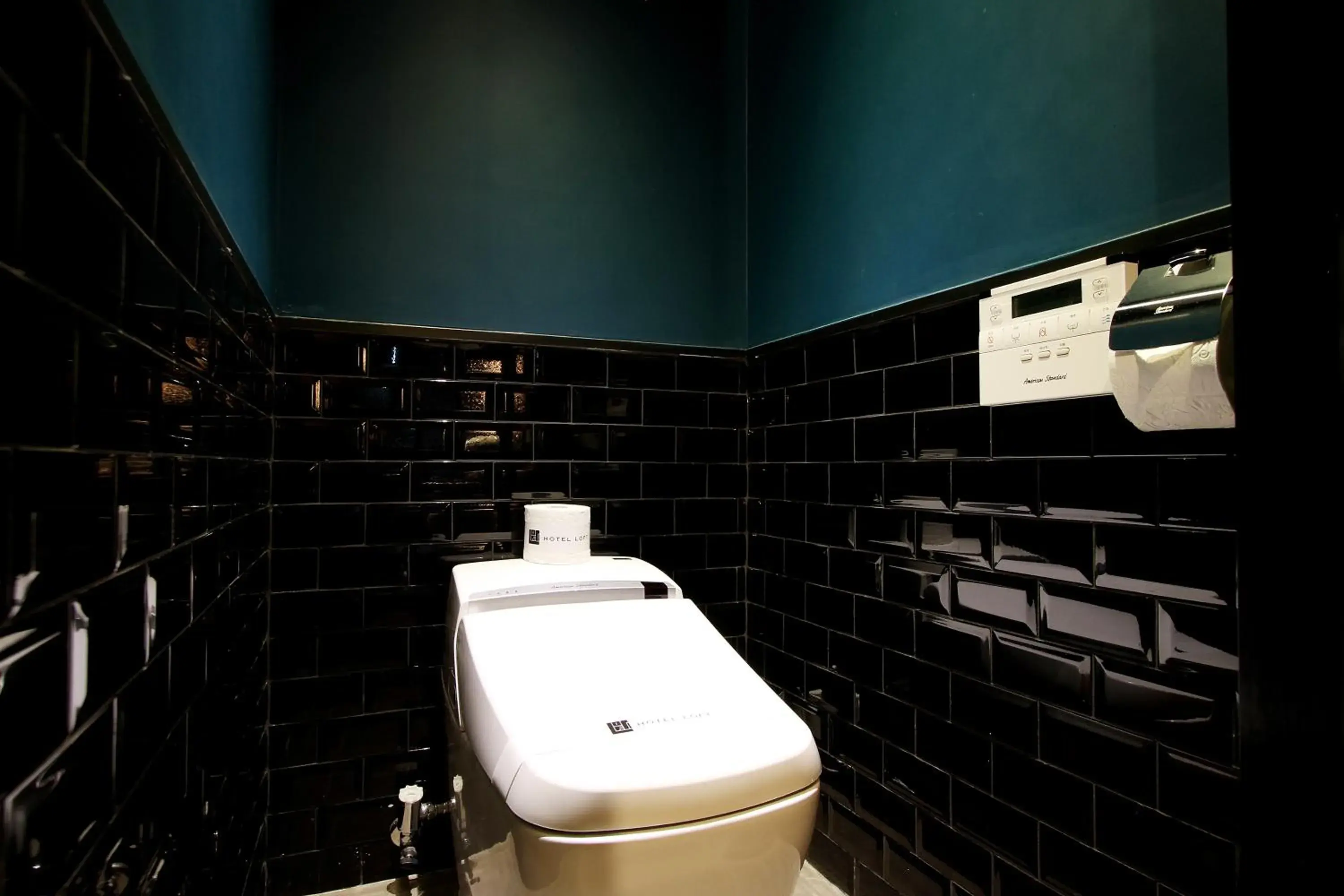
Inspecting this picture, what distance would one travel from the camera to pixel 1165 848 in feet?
2.59

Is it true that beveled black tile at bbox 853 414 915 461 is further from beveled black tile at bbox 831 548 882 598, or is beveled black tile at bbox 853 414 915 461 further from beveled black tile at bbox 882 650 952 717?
beveled black tile at bbox 882 650 952 717

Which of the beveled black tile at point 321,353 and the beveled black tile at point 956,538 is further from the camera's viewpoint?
the beveled black tile at point 321,353

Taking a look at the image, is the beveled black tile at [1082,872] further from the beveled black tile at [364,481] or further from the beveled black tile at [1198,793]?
the beveled black tile at [364,481]

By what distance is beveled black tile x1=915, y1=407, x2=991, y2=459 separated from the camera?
1.03m

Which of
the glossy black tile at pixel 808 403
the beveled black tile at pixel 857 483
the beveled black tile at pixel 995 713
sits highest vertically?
the glossy black tile at pixel 808 403

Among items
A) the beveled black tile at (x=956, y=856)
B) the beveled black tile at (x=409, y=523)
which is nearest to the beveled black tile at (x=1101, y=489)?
→ the beveled black tile at (x=956, y=856)

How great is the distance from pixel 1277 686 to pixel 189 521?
3.06 ft

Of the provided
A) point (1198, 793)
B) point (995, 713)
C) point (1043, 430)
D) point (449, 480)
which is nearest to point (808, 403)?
point (1043, 430)

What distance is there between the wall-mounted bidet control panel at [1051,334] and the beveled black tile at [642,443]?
2.52 ft

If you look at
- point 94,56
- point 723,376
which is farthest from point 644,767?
point 723,376

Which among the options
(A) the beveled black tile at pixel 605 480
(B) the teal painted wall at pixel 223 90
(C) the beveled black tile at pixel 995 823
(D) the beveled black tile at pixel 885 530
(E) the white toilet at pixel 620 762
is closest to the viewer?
(B) the teal painted wall at pixel 223 90

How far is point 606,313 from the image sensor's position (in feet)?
5.20

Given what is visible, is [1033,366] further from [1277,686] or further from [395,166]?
[395,166]

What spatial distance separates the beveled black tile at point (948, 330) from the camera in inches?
41.5
